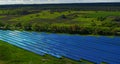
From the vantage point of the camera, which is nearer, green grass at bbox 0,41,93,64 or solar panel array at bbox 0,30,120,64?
green grass at bbox 0,41,93,64

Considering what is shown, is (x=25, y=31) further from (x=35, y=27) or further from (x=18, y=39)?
(x=18, y=39)

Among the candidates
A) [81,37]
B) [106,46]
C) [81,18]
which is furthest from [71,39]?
[81,18]

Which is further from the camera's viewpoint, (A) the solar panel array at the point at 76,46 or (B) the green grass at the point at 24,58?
(A) the solar panel array at the point at 76,46

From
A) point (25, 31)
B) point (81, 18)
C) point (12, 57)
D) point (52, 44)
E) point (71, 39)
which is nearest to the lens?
point (12, 57)

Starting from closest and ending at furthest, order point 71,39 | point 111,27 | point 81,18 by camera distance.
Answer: point 71,39 → point 111,27 → point 81,18

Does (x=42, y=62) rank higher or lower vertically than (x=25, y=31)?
higher

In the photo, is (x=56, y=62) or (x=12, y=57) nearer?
(x=56, y=62)

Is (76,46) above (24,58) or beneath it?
beneath

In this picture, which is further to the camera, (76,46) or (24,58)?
(76,46)
